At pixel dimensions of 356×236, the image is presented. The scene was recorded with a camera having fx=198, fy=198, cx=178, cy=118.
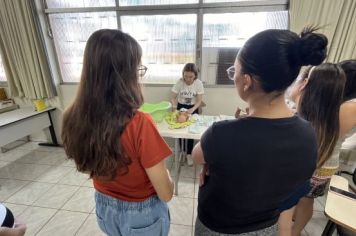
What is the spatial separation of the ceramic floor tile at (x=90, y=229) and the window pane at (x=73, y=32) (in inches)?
76.7

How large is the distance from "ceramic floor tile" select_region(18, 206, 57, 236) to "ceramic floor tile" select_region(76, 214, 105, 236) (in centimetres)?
38

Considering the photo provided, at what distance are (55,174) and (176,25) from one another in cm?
254

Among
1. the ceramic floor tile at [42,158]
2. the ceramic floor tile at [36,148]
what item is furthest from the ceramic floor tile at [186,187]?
the ceramic floor tile at [36,148]

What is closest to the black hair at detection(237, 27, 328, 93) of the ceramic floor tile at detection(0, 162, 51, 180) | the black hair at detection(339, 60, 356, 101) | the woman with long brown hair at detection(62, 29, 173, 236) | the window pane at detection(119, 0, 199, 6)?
the woman with long brown hair at detection(62, 29, 173, 236)

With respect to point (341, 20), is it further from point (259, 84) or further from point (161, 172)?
point (161, 172)

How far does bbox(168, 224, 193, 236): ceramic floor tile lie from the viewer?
5.57 feet

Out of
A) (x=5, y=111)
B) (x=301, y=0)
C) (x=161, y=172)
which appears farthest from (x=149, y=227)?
(x=5, y=111)

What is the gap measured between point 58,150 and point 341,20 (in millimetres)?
4219

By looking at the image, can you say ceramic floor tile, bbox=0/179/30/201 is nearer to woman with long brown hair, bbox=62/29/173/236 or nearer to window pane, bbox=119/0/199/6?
woman with long brown hair, bbox=62/29/173/236

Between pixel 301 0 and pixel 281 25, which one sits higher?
pixel 301 0

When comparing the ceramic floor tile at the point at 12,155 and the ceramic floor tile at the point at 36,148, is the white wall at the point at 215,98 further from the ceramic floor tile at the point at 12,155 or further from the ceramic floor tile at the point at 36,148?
the ceramic floor tile at the point at 12,155

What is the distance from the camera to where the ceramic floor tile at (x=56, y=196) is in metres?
2.04

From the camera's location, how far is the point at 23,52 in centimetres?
287

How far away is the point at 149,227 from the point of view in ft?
2.93
